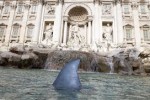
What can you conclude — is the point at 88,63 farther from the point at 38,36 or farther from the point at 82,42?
the point at 38,36

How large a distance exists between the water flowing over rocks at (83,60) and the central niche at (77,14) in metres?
10.6

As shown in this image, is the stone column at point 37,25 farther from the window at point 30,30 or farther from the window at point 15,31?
the window at point 15,31

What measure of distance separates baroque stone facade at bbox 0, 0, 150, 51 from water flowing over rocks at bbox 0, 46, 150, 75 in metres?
5.98

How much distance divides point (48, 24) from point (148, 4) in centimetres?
1430

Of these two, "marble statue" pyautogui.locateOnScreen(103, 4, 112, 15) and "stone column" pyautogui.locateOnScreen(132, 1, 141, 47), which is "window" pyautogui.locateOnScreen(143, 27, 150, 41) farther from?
"marble statue" pyautogui.locateOnScreen(103, 4, 112, 15)

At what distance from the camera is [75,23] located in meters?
25.5

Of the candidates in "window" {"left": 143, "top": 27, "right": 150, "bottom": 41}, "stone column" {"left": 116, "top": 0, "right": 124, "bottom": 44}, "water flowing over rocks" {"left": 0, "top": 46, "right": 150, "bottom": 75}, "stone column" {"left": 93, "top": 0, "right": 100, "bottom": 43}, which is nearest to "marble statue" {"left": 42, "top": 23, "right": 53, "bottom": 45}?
"stone column" {"left": 93, "top": 0, "right": 100, "bottom": 43}

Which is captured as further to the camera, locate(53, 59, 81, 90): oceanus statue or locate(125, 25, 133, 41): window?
locate(125, 25, 133, 41): window

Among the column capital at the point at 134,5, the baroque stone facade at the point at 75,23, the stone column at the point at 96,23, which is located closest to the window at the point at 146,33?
the baroque stone facade at the point at 75,23

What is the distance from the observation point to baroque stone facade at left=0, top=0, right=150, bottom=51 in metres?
23.1

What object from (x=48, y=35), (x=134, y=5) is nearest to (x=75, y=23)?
(x=48, y=35)

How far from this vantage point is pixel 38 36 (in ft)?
77.9

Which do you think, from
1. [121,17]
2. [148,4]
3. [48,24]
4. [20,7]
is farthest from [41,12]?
[148,4]

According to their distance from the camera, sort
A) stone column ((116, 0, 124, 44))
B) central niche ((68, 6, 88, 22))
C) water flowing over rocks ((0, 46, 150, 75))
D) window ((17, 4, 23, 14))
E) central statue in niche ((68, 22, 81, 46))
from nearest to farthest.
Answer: water flowing over rocks ((0, 46, 150, 75))
stone column ((116, 0, 124, 44))
central statue in niche ((68, 22, 81, 46))
central niche ((68, 6, 88, 22))
window ((17, 4, 23, 14))
